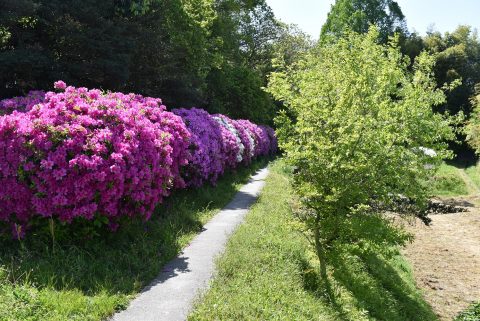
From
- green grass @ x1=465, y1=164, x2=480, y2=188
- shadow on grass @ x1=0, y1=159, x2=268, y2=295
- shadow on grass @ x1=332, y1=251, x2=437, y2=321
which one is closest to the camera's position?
shadow on grass @ x1=0, y1=159, x2=268, y2=295

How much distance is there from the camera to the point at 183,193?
1096cm

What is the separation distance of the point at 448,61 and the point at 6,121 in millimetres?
41866

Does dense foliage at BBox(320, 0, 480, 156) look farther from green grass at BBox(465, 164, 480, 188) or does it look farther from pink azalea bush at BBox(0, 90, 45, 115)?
pink azalea bush at BBox(0, 90, 45, 115)

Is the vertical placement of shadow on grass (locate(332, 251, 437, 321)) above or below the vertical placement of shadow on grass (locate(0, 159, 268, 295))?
below

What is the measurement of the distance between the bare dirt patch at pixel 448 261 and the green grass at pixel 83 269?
257 inches

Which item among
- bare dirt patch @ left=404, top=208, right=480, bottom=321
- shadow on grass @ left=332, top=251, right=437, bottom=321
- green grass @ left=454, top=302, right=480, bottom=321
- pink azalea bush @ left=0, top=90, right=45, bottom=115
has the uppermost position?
pink azalea bush @ left=0, top=90, right=45, bottom=115

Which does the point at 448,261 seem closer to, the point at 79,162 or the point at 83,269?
the point at 83,269

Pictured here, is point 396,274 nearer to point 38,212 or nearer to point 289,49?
point 38,212

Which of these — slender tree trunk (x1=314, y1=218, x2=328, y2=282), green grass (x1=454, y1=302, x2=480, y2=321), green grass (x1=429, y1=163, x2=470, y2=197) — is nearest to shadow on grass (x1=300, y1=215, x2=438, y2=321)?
slender tree trunk (x1=314, y1=218, x2=328, y2=282)

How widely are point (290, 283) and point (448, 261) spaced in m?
8.77

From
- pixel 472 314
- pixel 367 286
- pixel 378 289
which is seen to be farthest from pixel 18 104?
pixel 472 314

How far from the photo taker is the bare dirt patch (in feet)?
34.9

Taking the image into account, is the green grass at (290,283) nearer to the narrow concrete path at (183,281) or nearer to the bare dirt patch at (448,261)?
the narrow concrete path at (183,281)

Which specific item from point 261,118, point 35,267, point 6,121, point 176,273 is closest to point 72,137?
point 6,121
